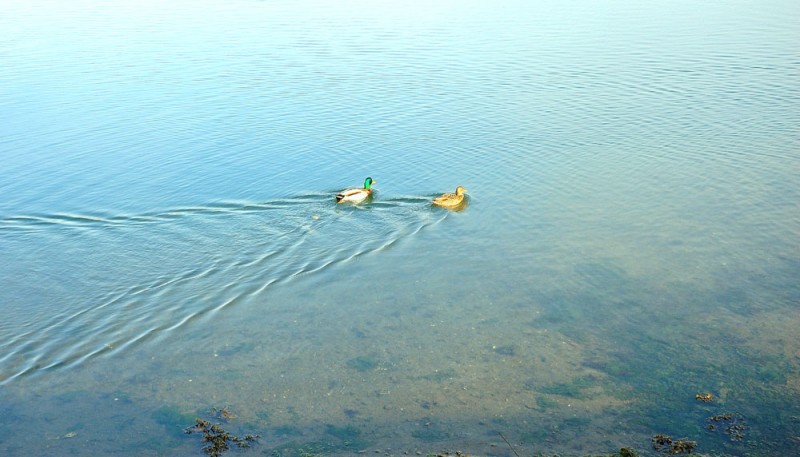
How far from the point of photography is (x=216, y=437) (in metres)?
10.3

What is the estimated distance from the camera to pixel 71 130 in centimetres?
2439

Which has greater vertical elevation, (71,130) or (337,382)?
(71,130)

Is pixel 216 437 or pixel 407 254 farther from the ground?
pixel 407 254

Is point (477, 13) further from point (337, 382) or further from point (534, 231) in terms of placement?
point (337, 382)

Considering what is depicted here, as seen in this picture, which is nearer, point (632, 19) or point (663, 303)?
point (663, 303)

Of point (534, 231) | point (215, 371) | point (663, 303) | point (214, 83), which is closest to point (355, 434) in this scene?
point (215, 371)

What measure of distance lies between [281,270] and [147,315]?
274 centimetres

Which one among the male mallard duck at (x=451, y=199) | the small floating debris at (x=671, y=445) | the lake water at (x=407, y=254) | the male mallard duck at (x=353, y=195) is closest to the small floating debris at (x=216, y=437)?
the lake water at (x=407, y=254)

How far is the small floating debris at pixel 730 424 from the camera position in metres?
10.2

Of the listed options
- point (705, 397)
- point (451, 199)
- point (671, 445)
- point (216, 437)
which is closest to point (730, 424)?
point (705, 397)

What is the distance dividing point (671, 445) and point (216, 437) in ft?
19.4

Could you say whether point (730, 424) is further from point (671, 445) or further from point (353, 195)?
point (353, 195)

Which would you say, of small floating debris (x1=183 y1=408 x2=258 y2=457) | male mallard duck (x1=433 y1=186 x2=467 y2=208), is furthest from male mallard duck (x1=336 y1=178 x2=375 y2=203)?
small floating debris (x1=183 y1=408 x2=258 y2=457)

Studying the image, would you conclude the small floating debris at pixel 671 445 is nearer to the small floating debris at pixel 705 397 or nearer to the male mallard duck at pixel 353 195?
the small floating debris at pixel 705 397
